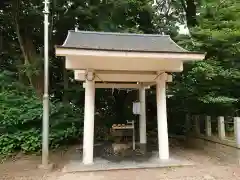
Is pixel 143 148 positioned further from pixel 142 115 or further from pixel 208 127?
pixel 208 127

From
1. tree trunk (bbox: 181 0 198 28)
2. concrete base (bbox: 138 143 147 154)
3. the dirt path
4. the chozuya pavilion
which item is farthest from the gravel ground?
tree trunk (bbox: 181 0 198 28)

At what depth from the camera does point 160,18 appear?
1412cm

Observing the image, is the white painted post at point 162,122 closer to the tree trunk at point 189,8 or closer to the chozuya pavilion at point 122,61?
the chozuya pavilion at point 122,61

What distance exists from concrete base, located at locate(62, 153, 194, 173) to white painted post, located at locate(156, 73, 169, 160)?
28 cm

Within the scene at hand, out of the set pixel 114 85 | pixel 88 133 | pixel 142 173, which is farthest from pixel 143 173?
pixel 114 85

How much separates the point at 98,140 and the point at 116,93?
3377mm

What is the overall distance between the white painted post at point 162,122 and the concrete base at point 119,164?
28cm

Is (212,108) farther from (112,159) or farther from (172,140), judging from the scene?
(112,159)

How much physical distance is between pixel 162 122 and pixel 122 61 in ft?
7.26

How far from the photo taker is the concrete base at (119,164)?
7.03 m

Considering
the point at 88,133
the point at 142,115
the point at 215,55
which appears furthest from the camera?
the point at 142,115

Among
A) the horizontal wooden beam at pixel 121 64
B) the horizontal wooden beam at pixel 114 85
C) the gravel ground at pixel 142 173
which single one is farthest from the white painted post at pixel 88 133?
the horizontal wooden beam at pixel 114 85

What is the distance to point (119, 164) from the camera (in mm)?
7457

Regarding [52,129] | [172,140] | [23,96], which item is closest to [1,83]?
[23,96]
